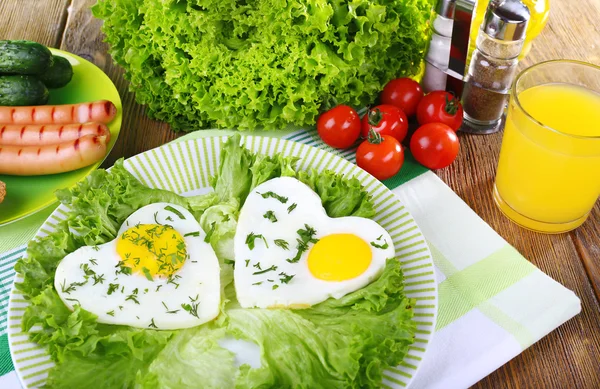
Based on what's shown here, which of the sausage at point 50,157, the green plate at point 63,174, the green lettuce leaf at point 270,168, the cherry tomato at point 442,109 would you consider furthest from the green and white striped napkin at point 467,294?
the green lettuce leaf at point 270,168

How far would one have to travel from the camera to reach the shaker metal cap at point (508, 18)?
2.33m

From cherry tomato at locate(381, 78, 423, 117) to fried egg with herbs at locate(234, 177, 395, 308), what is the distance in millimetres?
898

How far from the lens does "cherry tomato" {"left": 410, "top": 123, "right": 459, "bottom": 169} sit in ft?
8.28

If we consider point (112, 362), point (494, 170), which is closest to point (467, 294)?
point (494, 170)

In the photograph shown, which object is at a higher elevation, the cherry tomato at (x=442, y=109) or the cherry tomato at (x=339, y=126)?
the cherry tomato at (x=442, y=109)

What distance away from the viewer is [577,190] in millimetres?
2221

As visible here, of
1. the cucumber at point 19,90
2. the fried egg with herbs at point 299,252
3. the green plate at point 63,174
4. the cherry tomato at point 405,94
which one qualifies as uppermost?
the cherry tomato at point 405,94

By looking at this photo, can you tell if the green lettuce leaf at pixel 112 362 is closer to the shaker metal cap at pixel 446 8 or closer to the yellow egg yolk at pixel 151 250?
the yellow egg yolk at pixel 151 250

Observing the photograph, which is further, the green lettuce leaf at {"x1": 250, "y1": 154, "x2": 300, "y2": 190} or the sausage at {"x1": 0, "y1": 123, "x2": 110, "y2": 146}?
the sausage at {"x1": 0, "y1": 123, "x2": 110, "y2": 146}

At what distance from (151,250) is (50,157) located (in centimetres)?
86

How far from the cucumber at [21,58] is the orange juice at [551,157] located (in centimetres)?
202

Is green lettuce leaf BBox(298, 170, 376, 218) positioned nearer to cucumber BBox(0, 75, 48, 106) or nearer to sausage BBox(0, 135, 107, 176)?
sausage BBox(0, 135, 107, 176)

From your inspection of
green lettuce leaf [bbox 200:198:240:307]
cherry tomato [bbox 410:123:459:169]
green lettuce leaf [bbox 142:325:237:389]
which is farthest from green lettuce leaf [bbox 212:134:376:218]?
green lettuce leaf [bbox 142:325:237:389]

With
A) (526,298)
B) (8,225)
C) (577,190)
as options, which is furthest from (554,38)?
(8,225)
